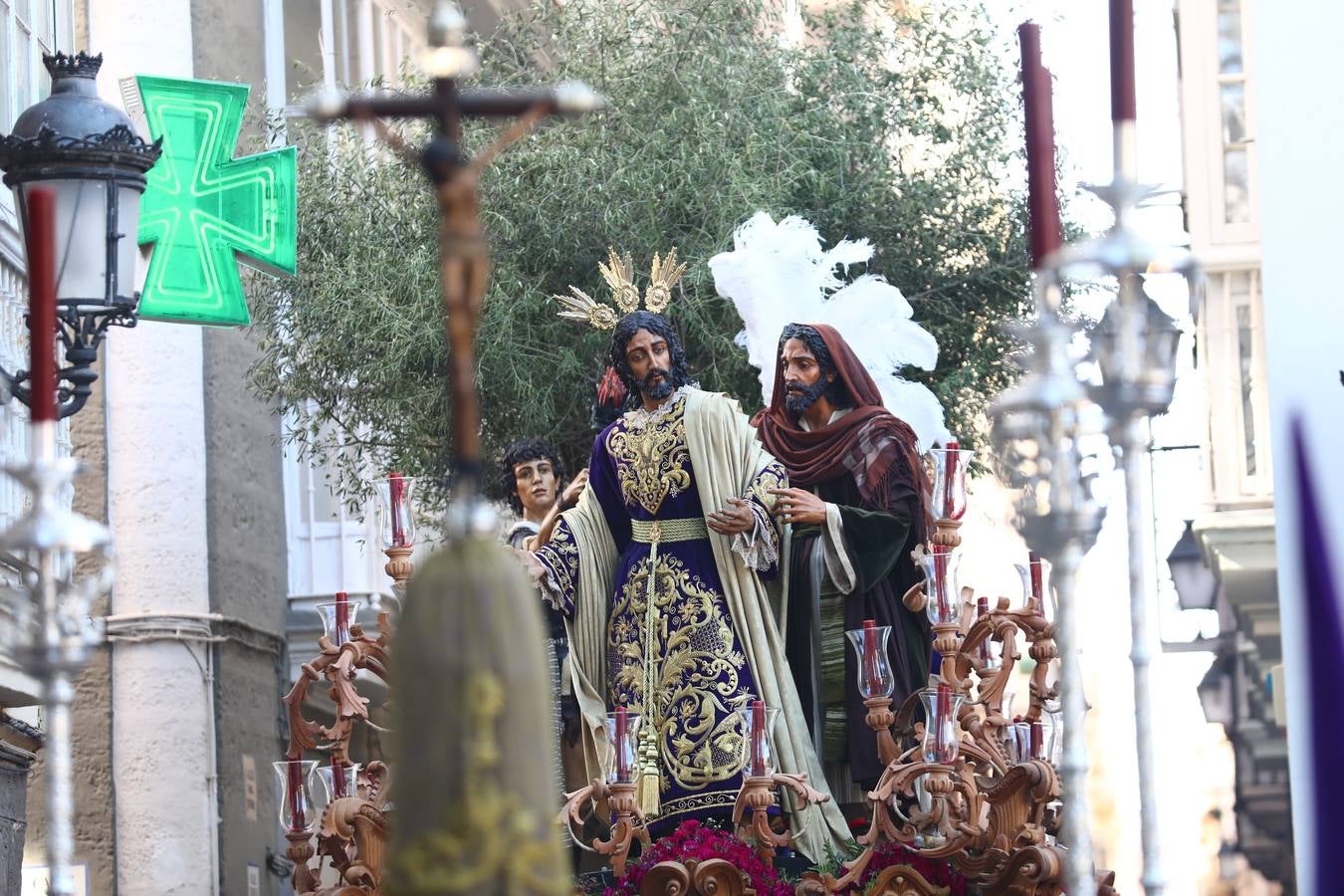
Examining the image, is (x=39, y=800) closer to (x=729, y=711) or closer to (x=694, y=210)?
(x=694, y=210)

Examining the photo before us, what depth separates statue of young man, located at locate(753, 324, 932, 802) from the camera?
8.60 m

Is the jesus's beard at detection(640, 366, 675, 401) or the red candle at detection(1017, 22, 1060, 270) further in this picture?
the jesus's beard at detection(640, 366, 675, 401)

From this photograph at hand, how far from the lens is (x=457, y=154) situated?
3654 millimetres

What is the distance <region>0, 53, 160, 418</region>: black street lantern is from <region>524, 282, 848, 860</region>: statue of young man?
2134 mm

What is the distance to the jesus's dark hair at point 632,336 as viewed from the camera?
8727 mm

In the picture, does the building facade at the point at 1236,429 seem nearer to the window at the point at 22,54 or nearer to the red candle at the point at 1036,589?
the window at the point at 22,54

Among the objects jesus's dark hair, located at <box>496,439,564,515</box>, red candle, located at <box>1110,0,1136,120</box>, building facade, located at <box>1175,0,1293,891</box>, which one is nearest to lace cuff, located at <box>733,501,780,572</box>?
jesus's dark hair, located at <box>496,439,564,515</box>

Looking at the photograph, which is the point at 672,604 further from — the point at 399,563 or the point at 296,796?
the point at 296,796

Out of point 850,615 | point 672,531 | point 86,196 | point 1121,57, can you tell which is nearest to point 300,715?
point 672,531

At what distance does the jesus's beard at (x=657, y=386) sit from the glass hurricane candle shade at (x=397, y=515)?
3.42 ft

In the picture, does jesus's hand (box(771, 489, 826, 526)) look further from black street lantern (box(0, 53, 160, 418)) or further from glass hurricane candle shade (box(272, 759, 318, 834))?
→ black street lantern (box(0, 53, 160, 418))

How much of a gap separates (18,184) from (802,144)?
298 inches

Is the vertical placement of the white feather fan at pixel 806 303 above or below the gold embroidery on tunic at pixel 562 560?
above

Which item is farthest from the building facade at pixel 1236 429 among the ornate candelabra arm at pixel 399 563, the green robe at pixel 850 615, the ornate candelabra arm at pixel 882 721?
the ornate candelabra arm at pixel 399 563
